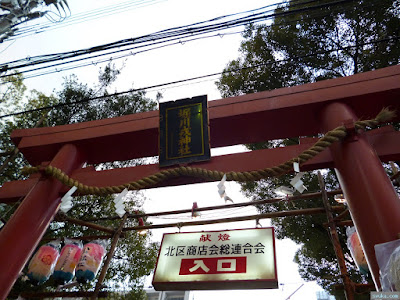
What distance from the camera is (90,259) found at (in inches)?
161

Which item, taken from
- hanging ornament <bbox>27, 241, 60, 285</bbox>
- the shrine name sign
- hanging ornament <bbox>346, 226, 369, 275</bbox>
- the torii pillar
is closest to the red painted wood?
hanging ornament <bbox>27, 241, 60, 285</bbox>

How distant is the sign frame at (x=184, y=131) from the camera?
3.55 meters

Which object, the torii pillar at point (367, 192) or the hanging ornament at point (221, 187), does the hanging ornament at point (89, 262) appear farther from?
the torii pillar at point (367, 192)

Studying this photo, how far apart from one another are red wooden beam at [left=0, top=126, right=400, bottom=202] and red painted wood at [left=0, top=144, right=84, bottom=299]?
0.75ft

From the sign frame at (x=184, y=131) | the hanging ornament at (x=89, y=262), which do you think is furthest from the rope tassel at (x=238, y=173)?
the hanging ornament at (x=89, y=262)

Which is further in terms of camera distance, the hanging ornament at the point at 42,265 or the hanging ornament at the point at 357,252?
the hanging ornament at the point at 42,265

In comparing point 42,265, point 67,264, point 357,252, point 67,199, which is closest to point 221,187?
point 67,199

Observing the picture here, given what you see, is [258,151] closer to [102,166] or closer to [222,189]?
[222,189]

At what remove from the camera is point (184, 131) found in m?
3.76

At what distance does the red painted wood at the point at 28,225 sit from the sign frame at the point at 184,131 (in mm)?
1516

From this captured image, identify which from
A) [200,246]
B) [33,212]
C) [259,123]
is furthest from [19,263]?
[259,123]

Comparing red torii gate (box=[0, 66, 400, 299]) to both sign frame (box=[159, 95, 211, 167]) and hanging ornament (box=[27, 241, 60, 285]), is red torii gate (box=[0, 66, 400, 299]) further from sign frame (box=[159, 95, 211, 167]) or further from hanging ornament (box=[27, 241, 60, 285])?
hanging ornament (box=[27, 241, 60, 285])

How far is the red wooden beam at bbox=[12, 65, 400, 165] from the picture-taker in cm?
335

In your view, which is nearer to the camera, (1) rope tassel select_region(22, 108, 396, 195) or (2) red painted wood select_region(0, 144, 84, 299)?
(1) rope tassel select_region(22, 108, 396, 195)
